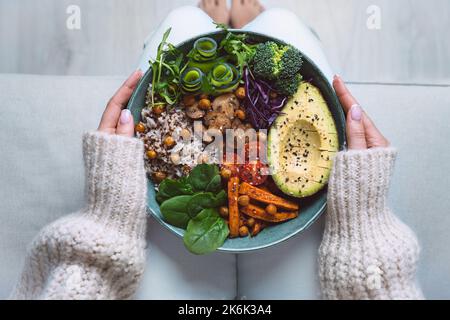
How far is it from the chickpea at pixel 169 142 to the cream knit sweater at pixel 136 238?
71 mm

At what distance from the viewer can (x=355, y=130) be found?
124 centimetres

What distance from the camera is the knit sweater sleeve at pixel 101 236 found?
118 centimetres

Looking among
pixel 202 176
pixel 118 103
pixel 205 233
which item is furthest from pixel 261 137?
pixel 118 103

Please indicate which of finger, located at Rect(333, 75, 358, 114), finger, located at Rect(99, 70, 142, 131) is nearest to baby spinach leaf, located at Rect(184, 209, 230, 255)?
finger, located at Rect(99, 70, 142, 131)

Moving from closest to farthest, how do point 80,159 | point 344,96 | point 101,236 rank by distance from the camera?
1. point 101,236
2. point 344,96
3. point 80,159

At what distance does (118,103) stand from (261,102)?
0.40m

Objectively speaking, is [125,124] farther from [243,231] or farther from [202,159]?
[243,231]

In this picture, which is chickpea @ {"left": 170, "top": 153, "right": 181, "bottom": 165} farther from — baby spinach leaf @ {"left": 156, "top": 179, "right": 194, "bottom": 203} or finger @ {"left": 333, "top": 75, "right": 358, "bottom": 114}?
finger @ {"left": 333, "top": 75, "right": 358, "bottom": 114}

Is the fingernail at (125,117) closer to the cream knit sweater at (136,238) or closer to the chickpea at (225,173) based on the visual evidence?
the cream knit sweater at (136,238)

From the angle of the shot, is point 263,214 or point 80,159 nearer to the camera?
point 263,214

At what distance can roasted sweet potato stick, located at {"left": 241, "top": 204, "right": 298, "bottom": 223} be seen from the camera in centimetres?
128

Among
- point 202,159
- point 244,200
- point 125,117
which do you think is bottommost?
point 244,200
